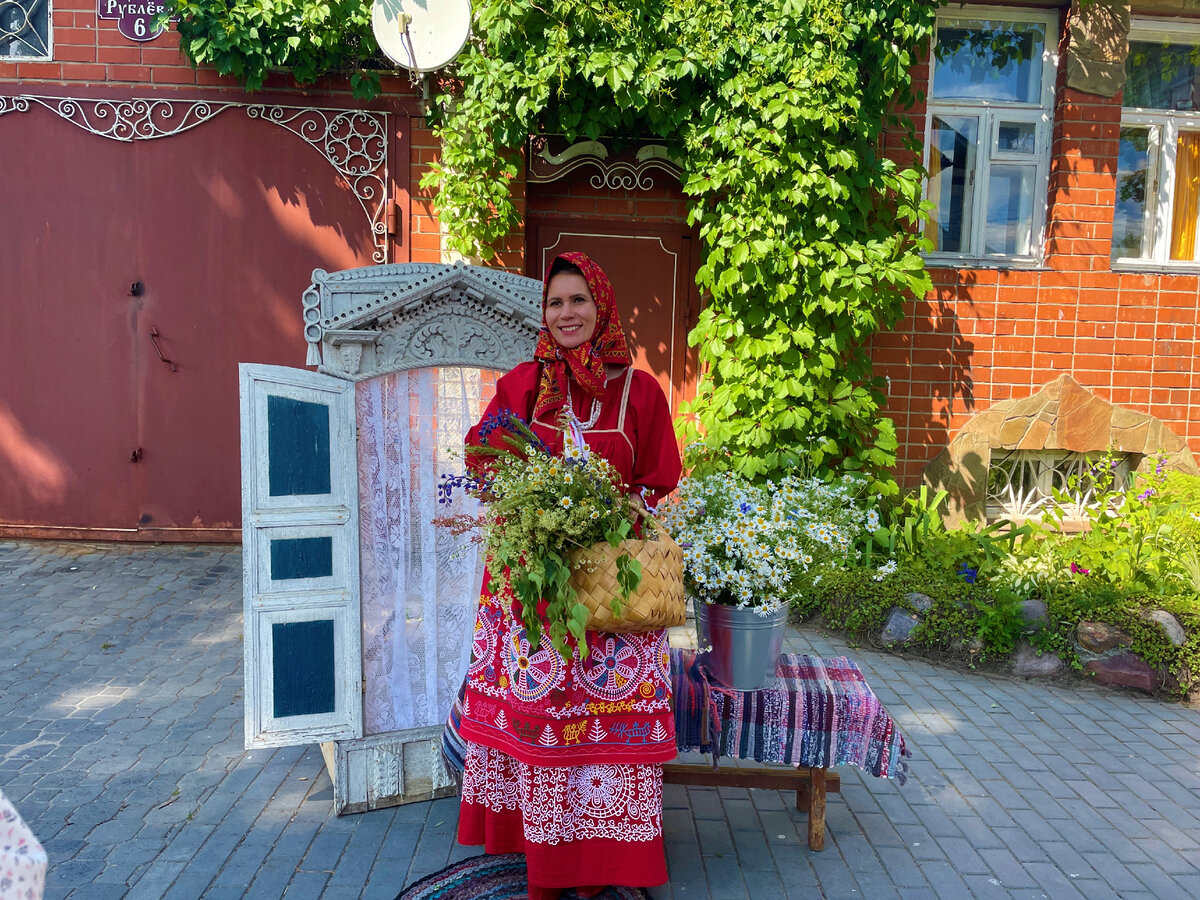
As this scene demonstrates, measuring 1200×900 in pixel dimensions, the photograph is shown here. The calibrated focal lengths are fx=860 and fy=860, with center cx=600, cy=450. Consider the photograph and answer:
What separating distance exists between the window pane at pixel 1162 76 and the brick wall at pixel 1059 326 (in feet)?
1.70

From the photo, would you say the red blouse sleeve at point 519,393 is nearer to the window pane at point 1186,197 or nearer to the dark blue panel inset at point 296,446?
the dark blue panel inset at point 296,446

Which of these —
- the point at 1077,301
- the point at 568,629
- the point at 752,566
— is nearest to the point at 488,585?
the point at 568,629

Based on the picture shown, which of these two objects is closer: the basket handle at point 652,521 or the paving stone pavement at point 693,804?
the basket handle at point 652,521

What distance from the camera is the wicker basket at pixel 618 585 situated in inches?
88.3

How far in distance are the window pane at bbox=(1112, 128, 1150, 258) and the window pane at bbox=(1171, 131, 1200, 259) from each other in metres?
0.25

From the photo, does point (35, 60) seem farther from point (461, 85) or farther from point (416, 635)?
point (416, 635)

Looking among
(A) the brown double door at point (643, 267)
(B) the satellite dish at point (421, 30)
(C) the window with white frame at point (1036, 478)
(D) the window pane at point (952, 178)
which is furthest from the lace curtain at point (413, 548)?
(C) the window with white frame at point (1036, 478)

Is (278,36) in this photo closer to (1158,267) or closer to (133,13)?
(133,13)

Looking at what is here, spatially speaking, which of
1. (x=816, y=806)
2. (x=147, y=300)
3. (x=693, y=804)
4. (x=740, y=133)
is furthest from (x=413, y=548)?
(x=147, y=300)

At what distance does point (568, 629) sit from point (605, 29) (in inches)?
170

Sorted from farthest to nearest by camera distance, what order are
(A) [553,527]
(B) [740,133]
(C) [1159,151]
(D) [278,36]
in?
(C) [1159,151] < (D) [278,36] < (B) [740,133] < (A) [553,527]

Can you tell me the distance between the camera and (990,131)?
6.63 m

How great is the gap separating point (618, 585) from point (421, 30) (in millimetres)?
4463

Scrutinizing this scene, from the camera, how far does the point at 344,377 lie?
3.09 metres
